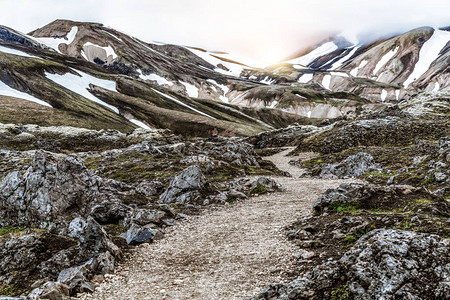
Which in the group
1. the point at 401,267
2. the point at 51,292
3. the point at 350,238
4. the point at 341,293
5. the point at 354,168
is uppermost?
the point at 401,267

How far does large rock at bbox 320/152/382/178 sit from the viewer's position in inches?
1406

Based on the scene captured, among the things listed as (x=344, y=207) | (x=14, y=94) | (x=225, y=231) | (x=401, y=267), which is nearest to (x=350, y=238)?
(x=401, y=267)

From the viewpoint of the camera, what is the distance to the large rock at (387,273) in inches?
289

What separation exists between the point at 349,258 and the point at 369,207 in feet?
27.0

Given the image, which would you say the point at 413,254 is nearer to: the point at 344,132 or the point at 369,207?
the point at 369,207

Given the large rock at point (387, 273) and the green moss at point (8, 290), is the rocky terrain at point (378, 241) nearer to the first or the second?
the large rock at point (387, 273)

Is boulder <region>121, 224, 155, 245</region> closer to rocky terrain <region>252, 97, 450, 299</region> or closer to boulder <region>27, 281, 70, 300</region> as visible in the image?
boulder <region>27, 281, 70, 300</region>

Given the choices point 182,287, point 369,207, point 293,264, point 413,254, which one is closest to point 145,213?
point 182,287

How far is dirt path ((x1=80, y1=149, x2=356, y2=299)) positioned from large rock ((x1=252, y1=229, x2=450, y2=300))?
2159 millimetres

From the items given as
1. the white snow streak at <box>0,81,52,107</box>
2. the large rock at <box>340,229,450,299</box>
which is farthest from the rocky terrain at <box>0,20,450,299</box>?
the white snow streak at <box>0,81,52,107</box>

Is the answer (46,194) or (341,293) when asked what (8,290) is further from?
(341,293)

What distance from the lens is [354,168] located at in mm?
36875

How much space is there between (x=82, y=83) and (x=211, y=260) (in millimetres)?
169260


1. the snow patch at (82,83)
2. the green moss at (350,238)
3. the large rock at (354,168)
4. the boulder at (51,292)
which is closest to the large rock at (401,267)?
the green moss at (350,238)
